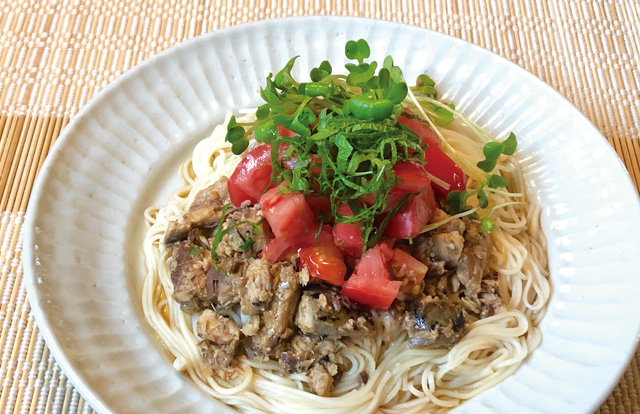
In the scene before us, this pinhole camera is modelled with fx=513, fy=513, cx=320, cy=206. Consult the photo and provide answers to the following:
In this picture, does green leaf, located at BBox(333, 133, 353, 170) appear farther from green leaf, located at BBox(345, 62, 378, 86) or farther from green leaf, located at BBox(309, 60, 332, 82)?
green leaf, located at BBox(309, 60, 332, 82)

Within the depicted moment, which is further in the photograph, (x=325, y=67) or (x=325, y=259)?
(x=325, y=67)

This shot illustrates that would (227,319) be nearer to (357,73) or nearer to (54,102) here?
(357,73)

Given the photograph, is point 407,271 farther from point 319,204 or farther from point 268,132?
point 268,132

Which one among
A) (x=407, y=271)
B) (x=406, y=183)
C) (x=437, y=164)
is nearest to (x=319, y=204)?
(x=406, y=183)

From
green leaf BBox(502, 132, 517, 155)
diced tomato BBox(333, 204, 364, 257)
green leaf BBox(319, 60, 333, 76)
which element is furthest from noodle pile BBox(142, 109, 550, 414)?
green leaf BBox(319, 60, 333, 76)

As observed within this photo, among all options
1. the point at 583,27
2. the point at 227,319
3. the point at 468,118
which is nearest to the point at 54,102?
the point at 227,319
